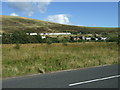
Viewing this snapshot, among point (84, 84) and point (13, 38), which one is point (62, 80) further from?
point (13, 38)

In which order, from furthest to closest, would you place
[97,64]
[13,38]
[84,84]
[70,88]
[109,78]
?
[13,38]
[97,64]
[109,78]
[84,84]
[70,88]

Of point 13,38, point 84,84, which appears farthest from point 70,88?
point 13,38

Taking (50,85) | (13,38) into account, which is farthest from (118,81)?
(13,38)

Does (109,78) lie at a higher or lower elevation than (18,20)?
lower

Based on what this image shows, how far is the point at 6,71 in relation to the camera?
10.3 m

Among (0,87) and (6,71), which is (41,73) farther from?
(0,87)

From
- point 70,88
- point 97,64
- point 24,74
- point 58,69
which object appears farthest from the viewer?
point 97,64

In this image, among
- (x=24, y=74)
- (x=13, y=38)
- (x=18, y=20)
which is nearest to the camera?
(x=24, y=74)

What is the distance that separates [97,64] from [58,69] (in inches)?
131

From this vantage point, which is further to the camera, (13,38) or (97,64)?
(13,38)

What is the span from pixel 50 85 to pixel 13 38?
1579 inches

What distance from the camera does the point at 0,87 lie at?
7605mm

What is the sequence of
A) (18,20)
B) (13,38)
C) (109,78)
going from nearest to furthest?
(109,78), (13,38), (18,20)

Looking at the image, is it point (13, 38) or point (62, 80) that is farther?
point (13, 38)
